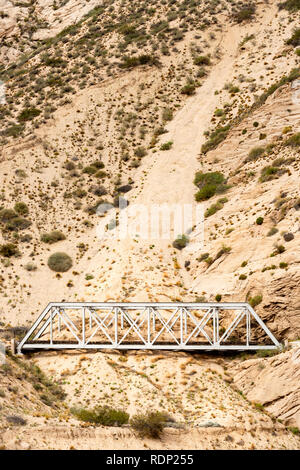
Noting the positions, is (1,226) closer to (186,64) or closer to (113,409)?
(113,409)

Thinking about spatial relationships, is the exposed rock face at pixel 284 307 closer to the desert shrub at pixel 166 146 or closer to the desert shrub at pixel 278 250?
the desert shrub at pixel 278 250

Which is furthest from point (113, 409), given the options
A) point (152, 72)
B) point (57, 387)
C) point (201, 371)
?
point (152, 72)

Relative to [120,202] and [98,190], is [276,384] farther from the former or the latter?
[98,190]

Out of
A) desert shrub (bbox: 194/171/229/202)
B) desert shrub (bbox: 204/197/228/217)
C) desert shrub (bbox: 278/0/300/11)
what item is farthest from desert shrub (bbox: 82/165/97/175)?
desert shrub (bbox: 278/0/300/11)

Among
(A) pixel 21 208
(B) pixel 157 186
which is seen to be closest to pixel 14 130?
(A) pixel 21 208

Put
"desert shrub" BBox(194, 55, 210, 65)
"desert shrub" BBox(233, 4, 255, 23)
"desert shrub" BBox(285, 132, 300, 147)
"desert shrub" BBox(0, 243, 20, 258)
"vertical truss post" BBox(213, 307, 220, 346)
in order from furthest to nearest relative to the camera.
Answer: "desert shrub" BBox(233, 4, 255, 23)
"desert shrub" BBox(194, 55, 210, 65)
"desert shrub" BBox(0, 243, 20, 258)
"desert shrub" BBox(285, 132, 300, 147)
"vertical truss post" BBox(213, 307, 220, 346)

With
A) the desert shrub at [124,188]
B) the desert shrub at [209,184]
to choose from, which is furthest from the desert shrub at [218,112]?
the desert shrub at [124,188]

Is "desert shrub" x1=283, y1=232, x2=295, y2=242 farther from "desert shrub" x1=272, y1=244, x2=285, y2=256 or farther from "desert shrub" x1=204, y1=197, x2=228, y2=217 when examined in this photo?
"desert shrub" x1=204, y1=197, x2=228, y2=217

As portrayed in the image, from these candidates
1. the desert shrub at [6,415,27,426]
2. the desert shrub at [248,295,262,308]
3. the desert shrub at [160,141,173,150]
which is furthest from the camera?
the desert shrub at [160,141,173,150]
